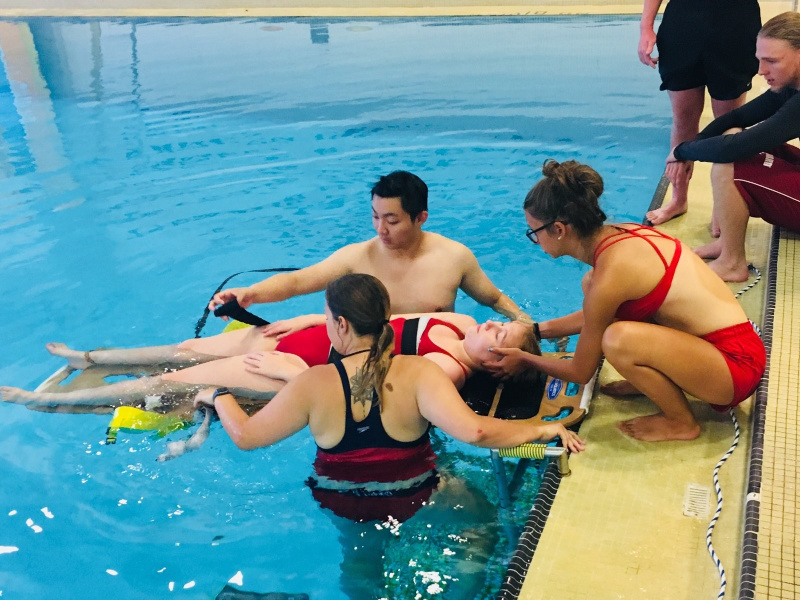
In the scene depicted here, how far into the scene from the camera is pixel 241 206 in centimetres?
733

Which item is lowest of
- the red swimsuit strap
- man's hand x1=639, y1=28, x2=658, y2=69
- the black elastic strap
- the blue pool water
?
the blue pool water

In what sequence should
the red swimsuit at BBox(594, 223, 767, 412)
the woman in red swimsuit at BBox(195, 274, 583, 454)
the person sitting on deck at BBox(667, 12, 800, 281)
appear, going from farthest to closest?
the person sitting on deck at BBox(667, 12, 800, 281)
the red swimsuit at BBox(594, 223, 767, 412)
the woman in red swimsuit at BBox(195, 274, 583, 454)

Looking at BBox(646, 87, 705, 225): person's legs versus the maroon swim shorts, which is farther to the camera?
BBox(646, 87, 705, 225): person's legs

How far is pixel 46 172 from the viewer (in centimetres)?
843

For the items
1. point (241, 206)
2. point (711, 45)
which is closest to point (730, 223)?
point (711, 45)

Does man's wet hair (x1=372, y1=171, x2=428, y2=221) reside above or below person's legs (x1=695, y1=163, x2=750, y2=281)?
above

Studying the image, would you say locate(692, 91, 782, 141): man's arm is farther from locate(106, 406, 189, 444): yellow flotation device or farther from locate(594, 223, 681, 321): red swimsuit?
locate(106, 406, 189, 444): yellow flotation device

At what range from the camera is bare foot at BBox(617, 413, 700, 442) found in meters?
3.14

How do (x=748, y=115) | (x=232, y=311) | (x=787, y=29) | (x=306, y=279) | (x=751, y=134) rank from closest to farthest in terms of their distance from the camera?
(x=787, y=29), (x=232, y=311), (x=751, y=134), (x=306, y=279), (x=748, y=115)

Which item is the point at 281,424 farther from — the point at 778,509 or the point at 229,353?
the point at 778,509

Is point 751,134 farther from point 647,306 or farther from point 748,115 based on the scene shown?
point 647,306

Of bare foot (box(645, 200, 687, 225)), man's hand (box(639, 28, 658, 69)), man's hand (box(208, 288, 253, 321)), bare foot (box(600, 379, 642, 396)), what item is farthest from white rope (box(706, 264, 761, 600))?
man's hand (box(639, 28, 658, 69))

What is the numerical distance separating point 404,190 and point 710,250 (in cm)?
202

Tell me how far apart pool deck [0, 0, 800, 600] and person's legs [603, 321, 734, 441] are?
232 mm
